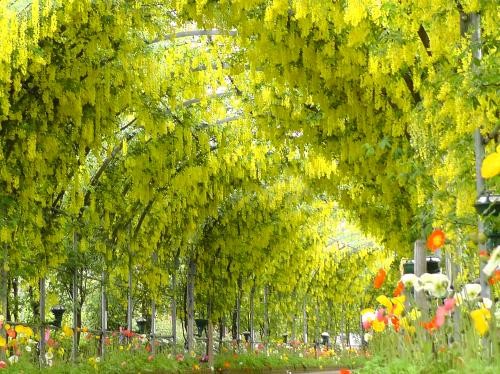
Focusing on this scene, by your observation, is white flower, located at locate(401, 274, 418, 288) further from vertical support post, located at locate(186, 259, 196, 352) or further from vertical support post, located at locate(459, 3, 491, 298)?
vertical support post, located at locate(186, 259, 196, 352)

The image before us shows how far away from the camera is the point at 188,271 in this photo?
16.2 metres

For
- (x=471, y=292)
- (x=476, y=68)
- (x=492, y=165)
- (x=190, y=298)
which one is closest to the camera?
(x=492, y=165)

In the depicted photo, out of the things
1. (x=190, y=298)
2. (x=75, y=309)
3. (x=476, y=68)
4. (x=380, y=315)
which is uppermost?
(x=476, y=68)

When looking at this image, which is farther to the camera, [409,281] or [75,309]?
[75,309]

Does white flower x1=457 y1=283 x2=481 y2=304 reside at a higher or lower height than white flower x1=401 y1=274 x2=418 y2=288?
lower

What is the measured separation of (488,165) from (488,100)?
3086 mm

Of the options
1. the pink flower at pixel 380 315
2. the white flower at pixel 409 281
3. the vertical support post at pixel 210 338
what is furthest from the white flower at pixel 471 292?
the vertical support post at pixel 210 338

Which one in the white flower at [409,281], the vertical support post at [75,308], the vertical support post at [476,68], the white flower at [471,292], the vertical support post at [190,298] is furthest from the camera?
the vertical support post at [190,298]

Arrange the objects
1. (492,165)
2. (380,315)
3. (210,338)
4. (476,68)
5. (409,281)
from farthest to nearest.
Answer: (210,338), (476,68), (380,315), (409,281), (492,165)

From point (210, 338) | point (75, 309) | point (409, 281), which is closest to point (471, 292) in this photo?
→ point (409, 281)

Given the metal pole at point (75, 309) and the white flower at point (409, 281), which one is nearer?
the white flower at point (409, 281)

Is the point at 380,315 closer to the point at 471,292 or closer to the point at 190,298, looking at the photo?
the point at 471,292

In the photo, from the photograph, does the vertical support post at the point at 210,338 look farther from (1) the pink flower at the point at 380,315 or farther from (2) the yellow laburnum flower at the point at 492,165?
(2) the yellow laburnum flower at the point at 492,165

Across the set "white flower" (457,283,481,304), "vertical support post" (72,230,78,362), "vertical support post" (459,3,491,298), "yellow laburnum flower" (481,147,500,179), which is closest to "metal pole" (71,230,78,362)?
"vertical support post" (72,230,78,362)
